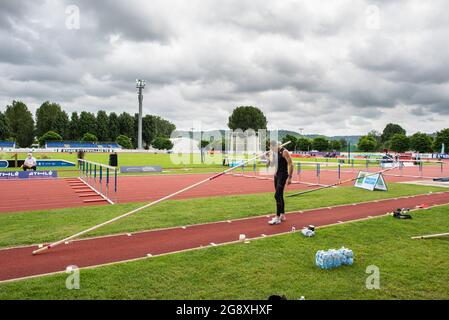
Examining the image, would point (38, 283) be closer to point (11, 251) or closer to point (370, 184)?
point (11, 251)

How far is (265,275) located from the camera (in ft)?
16.4

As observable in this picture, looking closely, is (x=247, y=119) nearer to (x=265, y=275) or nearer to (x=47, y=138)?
(x=47, y=138)

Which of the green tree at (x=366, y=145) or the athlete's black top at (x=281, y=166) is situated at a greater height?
the green tree at (x=366, y=145)

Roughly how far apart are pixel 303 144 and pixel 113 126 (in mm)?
65549

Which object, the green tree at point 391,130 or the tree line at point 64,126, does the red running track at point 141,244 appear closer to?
the tree line at point 64,126

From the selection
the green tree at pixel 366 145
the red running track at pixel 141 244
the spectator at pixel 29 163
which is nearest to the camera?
the red running track at pixel 141 244

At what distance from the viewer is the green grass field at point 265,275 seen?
4355 mm

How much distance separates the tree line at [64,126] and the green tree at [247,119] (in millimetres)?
23502

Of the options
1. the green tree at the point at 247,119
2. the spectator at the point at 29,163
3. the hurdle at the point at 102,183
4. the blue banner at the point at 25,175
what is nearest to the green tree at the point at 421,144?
the green tree at the point at 247,119
